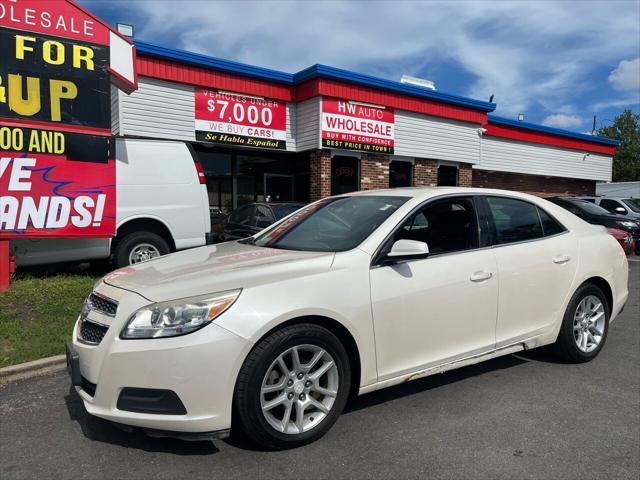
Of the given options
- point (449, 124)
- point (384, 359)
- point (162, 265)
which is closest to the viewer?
point (384, 359)

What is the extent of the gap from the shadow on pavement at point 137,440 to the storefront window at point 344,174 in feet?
35.9

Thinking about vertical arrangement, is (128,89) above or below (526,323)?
above

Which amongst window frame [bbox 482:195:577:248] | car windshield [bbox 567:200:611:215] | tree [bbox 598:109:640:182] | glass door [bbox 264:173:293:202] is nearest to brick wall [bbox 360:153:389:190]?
glass door [bbox 264:173:293:202]

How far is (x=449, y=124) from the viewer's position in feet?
51.1

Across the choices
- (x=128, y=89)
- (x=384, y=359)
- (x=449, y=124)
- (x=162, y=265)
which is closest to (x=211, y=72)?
(x=128, y=89)

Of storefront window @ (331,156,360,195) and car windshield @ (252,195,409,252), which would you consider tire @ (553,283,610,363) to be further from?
storefront window @ (331,156,360,195)

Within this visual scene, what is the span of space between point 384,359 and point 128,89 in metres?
6.25

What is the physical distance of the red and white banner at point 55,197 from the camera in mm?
6180

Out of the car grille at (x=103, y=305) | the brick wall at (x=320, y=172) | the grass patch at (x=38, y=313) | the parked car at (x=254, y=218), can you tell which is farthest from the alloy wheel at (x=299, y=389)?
the brick wall at (x=320, y=172)

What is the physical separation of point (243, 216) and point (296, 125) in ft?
14.6

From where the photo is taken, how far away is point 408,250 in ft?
10.7

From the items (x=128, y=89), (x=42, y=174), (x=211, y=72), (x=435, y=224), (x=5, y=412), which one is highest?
(x=211, y=72)

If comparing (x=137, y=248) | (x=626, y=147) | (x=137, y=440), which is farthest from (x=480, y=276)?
(x=626, y=147)

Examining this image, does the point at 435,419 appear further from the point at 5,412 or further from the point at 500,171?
the point at 500,171
